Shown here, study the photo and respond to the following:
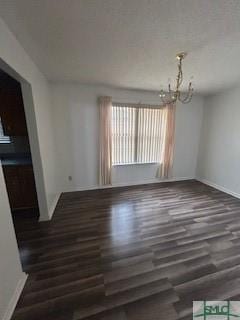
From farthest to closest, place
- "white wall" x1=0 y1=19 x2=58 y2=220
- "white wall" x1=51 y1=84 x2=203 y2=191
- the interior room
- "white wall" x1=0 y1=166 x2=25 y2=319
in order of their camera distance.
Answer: "white wall" x1=51 y1=84 x2=203 y2=191 < "white wall" x1=0 y1=19 x2=58 y2=220 < the interior room < "white wall" x1=0 y1=166 x2=25 y2=319

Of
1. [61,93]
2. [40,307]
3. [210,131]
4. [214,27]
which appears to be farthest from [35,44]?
[210,131]

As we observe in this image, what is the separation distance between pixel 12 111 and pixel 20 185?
52.8 inches

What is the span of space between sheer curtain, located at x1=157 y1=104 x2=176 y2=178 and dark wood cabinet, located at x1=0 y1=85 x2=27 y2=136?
10.6ft

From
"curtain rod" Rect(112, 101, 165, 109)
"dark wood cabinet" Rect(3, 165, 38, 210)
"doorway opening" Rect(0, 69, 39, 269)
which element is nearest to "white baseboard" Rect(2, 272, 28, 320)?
"doorway opening" Rect(0, 69, 39, 269)

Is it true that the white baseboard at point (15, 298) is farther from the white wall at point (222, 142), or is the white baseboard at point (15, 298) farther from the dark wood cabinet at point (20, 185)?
the white wall at point (222, 142)

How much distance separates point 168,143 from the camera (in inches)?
161

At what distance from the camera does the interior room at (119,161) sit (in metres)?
1.33

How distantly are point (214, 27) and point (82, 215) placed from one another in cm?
304

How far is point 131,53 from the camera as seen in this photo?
1963 millimetres

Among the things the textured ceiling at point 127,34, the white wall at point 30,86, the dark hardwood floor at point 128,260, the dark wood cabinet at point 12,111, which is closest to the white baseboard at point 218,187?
the dark hardwood floor at point 128,260

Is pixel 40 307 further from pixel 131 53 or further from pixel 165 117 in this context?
pixel 165 117

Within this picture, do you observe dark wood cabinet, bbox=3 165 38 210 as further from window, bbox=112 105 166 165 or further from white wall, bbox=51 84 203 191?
window, bbox=112 105 166 165

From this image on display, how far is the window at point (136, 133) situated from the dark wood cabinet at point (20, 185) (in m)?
1.91

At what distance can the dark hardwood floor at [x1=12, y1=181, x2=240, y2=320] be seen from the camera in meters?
1.33
